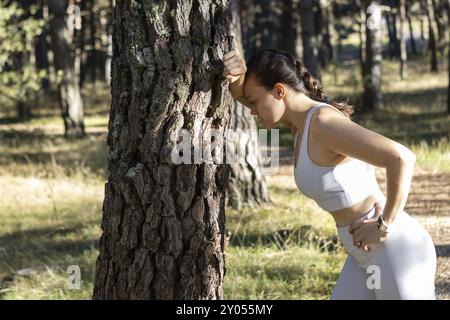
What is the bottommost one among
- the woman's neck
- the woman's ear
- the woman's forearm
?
the woman's forearm

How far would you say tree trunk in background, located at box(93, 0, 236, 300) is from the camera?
3.57m

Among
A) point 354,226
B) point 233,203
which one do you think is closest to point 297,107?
point 354,226

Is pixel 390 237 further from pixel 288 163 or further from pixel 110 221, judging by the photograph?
pixel 288 163

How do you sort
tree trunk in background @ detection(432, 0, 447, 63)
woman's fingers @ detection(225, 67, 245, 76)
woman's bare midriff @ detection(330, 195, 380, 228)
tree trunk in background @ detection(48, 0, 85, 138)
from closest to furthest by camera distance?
woman's bare midriff @ detection(330, 195, 380, 228) < woman's fingers @ detection(225, 67, 245, 76) < tree trunk in background @ detection(48, 0, 85, 138) < tree trunk in background @ detection(432, 0, 447, 63)

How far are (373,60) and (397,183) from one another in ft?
57.9

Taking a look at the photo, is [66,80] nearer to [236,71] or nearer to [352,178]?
[236,71]

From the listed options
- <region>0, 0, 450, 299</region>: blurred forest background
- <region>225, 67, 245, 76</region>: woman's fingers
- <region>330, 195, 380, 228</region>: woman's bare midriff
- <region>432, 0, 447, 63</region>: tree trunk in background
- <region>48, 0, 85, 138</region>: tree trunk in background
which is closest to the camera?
<region>330, 195, 380, 228</region>: woman's bare midriff

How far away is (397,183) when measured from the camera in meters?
3.04

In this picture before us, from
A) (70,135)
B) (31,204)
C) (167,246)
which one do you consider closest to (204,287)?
(167,246)

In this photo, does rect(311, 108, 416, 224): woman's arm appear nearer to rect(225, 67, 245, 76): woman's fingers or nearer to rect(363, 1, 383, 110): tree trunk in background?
rect(225, 67, 245, 76): woman's fingers

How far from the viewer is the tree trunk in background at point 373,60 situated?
63.4 ft

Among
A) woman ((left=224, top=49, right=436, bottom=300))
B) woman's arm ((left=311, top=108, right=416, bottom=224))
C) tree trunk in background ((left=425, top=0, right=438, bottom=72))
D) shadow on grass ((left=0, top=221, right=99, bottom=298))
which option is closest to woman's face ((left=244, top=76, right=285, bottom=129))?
woman ((left=224, top=49, right=436, bottom=300))

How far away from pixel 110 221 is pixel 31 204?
281 inches

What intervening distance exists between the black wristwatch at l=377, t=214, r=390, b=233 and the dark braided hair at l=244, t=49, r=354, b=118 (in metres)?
0.56
